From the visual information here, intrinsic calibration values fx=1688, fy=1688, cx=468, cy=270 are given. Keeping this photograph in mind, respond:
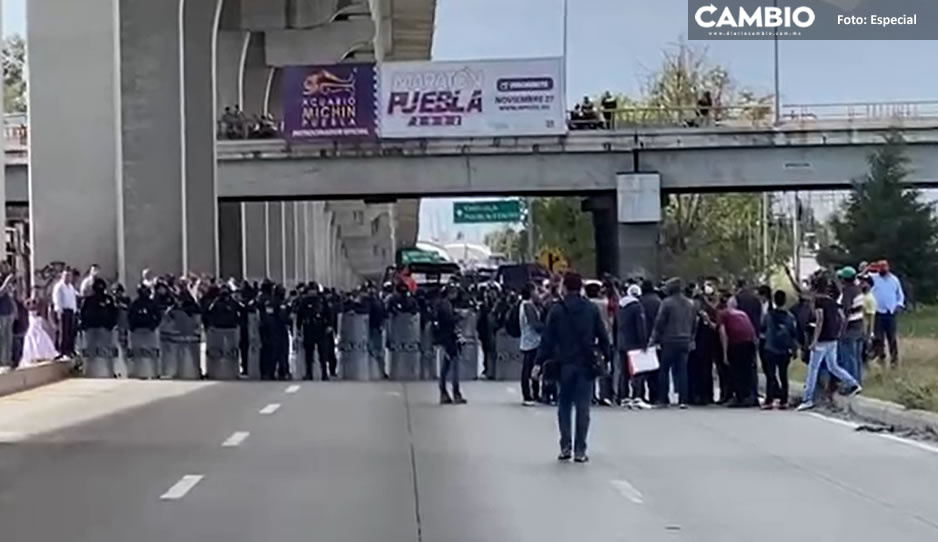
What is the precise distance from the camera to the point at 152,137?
41844 millimetres

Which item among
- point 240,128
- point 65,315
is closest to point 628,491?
point 65,315

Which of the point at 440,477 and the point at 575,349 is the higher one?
the point at 575,349

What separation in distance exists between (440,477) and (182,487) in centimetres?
235

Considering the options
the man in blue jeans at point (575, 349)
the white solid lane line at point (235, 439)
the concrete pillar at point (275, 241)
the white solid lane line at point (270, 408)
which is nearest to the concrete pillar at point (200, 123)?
the concrete pillar at point (275, 241)

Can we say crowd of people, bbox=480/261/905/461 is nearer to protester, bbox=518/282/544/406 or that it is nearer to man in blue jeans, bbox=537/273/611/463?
protester, bbox=518/282/544/406

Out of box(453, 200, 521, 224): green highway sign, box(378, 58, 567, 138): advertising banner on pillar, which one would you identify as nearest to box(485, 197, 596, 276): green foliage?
box(453, 200, 521, 224): green highway sign

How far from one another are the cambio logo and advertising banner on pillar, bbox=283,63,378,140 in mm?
16402

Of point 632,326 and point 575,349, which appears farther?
point 632,326

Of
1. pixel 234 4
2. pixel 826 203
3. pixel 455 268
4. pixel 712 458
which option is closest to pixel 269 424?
pixel 712 458

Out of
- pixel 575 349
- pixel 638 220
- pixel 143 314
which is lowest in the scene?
pixel 143 314

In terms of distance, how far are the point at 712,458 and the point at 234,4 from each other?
4584 cm

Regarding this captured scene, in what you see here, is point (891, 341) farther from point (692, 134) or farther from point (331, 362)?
point (692, 134)

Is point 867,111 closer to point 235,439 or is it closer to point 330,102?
point 330,102

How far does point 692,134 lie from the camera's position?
53938 millimetres
